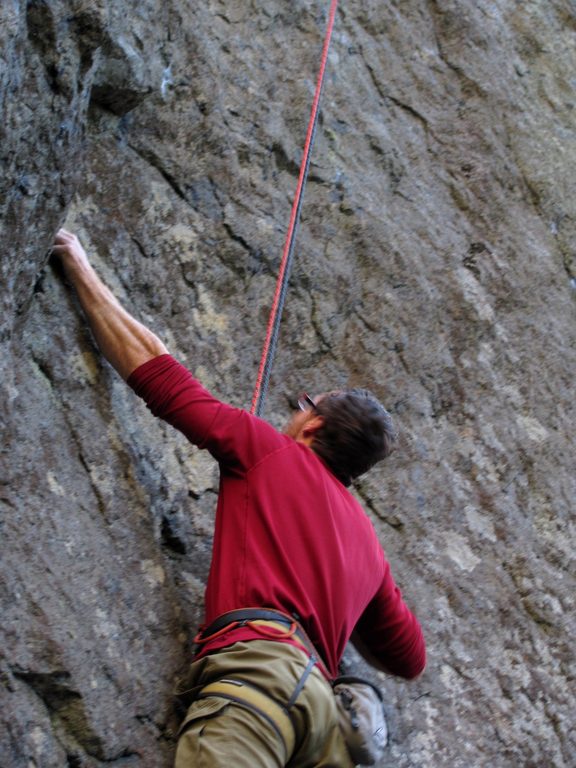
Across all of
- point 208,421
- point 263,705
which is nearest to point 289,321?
point 208,421

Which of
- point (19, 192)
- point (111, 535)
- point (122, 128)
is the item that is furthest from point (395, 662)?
point (122, 128)

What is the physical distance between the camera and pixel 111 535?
365 centimetres

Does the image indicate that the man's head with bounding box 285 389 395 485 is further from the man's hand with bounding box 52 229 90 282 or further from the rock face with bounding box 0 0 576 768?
the man's hand with bounding box 52 229 90 282

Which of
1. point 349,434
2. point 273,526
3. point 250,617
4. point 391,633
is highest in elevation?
point 349,434

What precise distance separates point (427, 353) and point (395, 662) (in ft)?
6.60

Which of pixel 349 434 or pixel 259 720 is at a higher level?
pixel 349 434

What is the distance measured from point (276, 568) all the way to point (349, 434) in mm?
591

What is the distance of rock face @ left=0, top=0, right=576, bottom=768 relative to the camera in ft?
11.2

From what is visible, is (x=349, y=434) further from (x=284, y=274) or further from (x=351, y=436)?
(x=284, y=274)

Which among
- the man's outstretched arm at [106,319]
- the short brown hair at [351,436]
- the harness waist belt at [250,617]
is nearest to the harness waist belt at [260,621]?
the harness waist belt at [250,617]

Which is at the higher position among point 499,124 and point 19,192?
point 499,124

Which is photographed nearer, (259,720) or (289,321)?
(259,720)

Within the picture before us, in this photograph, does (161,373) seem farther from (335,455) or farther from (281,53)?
(281,53)

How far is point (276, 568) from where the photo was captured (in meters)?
3.31
